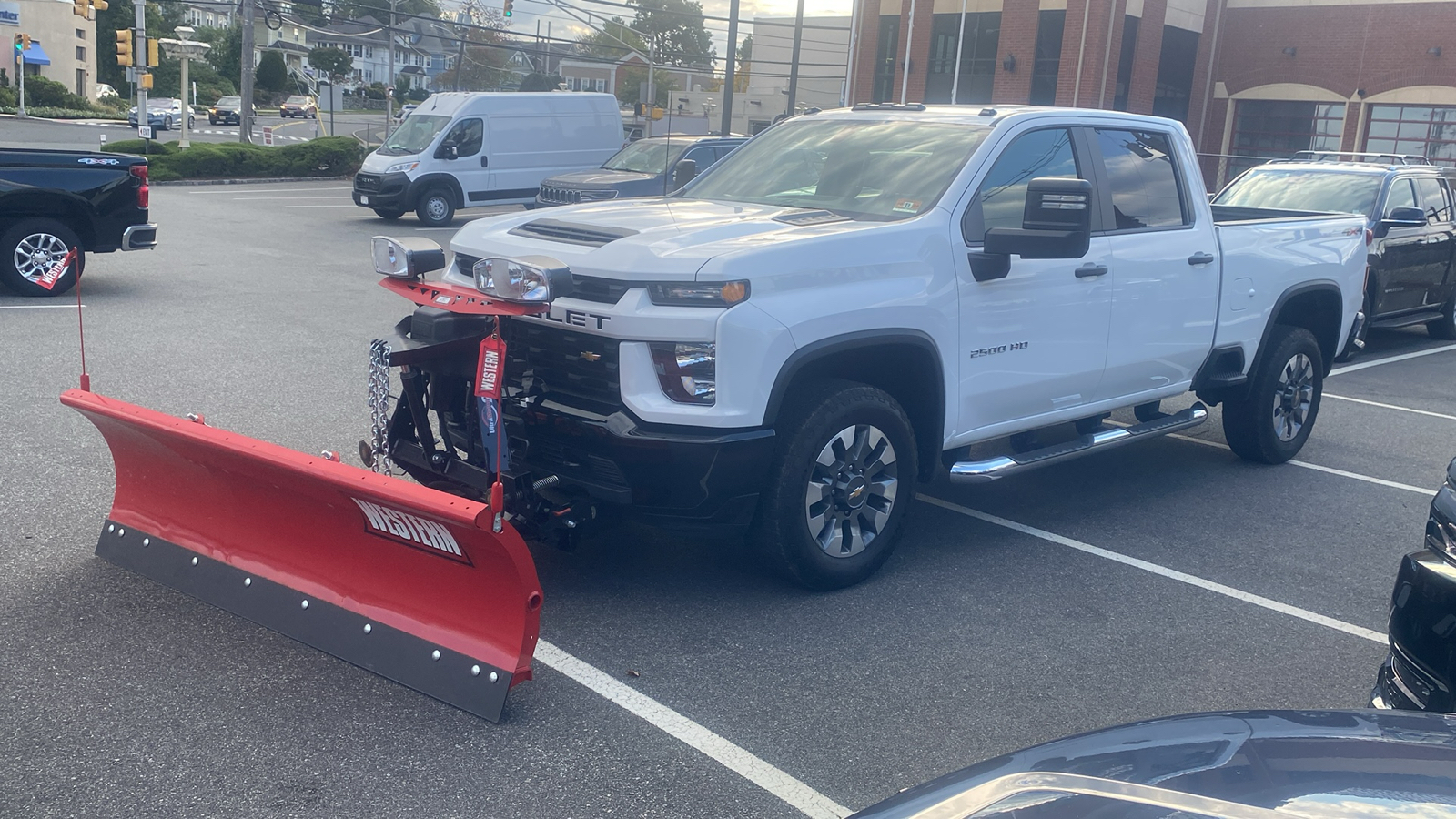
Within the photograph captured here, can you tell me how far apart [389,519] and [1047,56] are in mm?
39854

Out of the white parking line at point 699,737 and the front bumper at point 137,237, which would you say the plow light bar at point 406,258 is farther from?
the front bumper at point 137,237

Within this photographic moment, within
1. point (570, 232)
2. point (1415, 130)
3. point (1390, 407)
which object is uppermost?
point (1415, 130)

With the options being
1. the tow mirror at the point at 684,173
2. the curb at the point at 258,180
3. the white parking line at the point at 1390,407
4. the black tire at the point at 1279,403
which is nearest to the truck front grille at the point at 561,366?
the tow mirror at the point at 684,173

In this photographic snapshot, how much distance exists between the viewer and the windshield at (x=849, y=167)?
5.58 m

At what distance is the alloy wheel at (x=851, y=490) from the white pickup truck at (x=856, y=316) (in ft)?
0.04

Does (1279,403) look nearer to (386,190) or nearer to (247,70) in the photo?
(386,190)

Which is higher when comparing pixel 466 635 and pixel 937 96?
pixel 937 96

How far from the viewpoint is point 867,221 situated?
5340 millimetres

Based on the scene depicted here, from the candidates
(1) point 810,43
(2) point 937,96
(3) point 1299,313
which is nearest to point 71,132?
(2) point 937,96

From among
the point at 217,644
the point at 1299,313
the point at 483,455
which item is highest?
the point at 1299,313

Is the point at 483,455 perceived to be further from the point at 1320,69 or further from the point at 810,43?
the point at 810,43

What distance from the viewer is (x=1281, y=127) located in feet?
132

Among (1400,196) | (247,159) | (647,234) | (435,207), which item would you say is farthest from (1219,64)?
(647,234)

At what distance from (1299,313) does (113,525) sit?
6.96m
